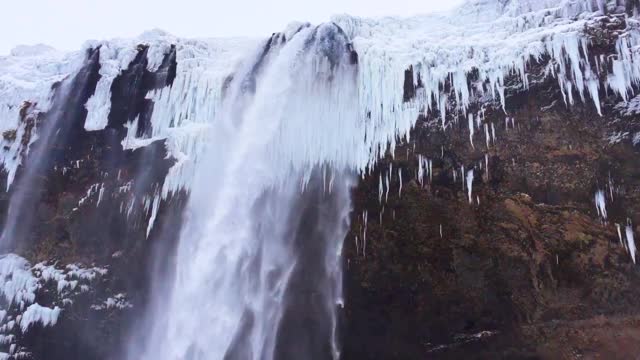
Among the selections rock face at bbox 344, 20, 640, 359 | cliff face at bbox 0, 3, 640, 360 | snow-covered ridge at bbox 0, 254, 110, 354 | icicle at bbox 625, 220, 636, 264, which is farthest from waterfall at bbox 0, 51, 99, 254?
icicle at bbox 625, 220, 636, 264

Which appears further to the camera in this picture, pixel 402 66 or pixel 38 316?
pixel 38 316

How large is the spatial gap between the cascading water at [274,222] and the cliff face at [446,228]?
1.60 feet

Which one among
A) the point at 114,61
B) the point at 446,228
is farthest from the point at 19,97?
the point at 446,228

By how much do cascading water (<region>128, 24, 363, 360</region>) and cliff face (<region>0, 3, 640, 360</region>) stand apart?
0.49 meters

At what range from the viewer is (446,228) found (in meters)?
12.5

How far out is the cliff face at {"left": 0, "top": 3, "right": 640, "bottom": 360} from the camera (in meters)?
11.5

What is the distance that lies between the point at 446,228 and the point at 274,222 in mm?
3862

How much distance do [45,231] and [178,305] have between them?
13.2 ft

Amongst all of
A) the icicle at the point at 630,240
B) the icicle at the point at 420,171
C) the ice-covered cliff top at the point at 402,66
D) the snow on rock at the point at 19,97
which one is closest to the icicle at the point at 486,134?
the ice-covered cliff top at the point at 402,66

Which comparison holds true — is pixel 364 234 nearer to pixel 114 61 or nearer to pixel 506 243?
pixel 506 243

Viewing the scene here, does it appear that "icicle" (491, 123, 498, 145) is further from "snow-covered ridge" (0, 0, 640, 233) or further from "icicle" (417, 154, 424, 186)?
"icicle" (417, 154, 424, 186)

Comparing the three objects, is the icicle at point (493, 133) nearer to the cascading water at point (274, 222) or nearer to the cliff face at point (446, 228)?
the cliff face at point (446, 228)

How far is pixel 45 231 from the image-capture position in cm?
1404

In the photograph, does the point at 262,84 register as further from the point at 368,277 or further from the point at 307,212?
the point at 368,277
